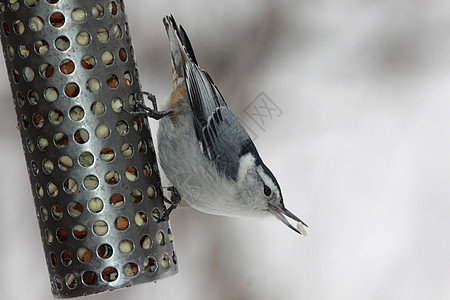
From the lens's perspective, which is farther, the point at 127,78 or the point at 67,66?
the point at 127,78

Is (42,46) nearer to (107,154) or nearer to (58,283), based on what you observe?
(107,154)

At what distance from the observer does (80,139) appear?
7.25 ft

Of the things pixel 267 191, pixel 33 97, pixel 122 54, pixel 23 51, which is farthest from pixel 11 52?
pixel 267 191

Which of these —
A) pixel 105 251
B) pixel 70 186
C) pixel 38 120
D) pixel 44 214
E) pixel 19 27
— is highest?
pixel 19 27

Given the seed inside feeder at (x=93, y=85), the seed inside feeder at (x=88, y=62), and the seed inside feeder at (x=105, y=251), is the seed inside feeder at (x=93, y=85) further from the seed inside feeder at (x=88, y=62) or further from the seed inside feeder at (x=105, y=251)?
the seed inside feeder at (x=105, y=251)

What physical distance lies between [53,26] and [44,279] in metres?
2.12

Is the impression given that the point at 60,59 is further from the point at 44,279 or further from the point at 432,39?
the point at 432,39

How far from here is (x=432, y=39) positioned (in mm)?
3992

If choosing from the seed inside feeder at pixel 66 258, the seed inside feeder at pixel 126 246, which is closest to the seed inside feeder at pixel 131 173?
the seed inside feeder at pixel 126 246

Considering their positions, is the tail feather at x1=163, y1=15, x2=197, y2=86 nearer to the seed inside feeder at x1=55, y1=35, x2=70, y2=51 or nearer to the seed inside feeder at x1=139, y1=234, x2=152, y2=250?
the seed inside feeder at x1=55, y1=35, x2=70, y2=51

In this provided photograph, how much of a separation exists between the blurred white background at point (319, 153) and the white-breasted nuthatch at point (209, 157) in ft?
3.41

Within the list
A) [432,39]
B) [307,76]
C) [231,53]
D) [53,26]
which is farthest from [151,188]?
[432,39]

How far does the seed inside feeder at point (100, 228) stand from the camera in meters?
2.23

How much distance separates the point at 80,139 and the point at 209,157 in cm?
59
